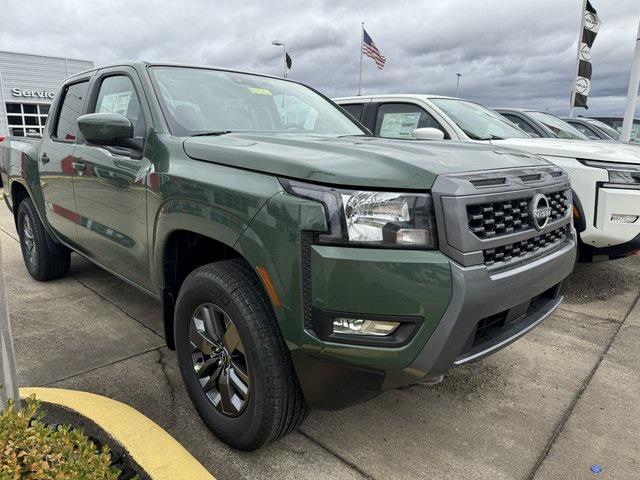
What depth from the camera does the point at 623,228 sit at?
4.11m

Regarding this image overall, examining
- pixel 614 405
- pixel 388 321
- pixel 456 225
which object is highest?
pixel 456 225

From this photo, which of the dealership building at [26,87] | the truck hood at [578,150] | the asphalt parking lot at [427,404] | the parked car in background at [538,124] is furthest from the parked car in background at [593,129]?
the dealership building at [26,87]

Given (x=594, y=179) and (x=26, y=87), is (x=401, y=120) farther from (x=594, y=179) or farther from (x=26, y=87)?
(x=26, y=87)

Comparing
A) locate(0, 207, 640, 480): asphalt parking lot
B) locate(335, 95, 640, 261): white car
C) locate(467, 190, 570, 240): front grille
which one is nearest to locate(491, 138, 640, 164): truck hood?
locate(335, 95, 640, 261): white car

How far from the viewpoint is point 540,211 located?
209 cm

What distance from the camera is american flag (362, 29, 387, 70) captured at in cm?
1811

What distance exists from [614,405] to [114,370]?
293 centimetres

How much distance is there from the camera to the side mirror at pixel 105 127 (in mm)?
2543

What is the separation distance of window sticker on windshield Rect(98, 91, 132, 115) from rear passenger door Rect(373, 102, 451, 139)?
2.81m

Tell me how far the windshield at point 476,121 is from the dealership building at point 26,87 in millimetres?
29185

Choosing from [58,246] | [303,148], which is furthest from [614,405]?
[58,246]

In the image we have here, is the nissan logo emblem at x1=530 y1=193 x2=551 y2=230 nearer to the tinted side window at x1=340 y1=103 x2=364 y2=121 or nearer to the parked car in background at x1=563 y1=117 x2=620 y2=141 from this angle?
the tinted side window at x1=340 y1=103 x2=364 y2=121

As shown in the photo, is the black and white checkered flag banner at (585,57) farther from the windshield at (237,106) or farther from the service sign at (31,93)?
the service sign at (31,93)

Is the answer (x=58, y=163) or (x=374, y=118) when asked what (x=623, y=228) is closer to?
(x=374, y=118)
